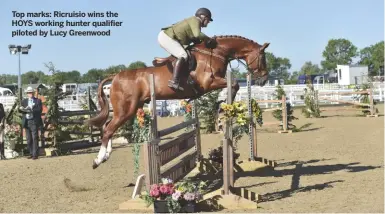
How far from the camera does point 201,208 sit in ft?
19.4

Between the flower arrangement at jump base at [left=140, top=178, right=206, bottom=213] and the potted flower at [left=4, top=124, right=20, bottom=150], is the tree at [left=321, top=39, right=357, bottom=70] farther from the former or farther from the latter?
the flower arrangement at jump base at [left=140, top=178, right=206, bottom=213]

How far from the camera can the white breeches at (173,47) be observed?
7176mm

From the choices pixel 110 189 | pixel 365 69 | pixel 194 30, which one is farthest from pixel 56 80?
pixel 365 69

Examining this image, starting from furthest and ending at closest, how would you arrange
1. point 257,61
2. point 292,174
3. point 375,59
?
point 375,59 → point 292,174 → point 257,61

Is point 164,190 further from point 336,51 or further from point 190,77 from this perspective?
point 336,51

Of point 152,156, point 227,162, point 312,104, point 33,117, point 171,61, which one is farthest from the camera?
point 312,104

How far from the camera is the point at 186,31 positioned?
23.6 feet

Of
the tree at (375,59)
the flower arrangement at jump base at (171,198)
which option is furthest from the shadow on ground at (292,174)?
the tree at (375,59)

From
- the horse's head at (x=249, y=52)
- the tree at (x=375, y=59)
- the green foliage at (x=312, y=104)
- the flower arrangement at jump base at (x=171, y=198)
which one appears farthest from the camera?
the tree at (x=375, y=59)

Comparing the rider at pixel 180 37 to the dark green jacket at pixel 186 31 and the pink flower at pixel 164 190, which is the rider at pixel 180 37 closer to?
the dark green jacket at pixel 186 31

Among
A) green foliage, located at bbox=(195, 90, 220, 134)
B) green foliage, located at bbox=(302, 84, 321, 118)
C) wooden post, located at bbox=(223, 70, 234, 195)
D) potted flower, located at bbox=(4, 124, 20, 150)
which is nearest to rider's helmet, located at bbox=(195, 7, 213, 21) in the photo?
wooden post, located at bbox=(223, 70, 234, 195)

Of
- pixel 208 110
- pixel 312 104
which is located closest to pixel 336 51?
pixel 312 104

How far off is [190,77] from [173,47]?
0.47 m

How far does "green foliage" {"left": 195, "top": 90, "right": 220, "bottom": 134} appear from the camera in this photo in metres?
17.2
